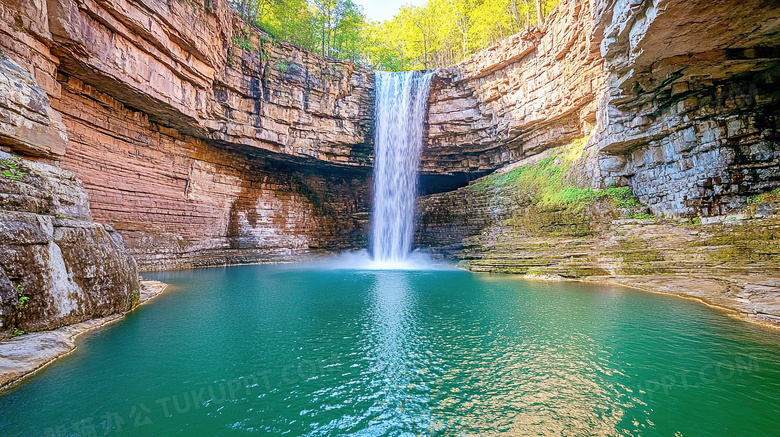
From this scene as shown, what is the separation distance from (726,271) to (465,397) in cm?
1021

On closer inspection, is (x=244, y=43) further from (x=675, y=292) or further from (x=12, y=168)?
(x=675, y=292)

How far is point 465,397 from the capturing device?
3363 mm

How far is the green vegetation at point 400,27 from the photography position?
949 inches

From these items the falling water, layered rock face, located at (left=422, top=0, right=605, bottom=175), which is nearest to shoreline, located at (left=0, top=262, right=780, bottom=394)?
layered rock face, located at (left=422, top=0, right=605, bottom=175)

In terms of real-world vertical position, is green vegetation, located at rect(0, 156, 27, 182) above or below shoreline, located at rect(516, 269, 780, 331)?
above

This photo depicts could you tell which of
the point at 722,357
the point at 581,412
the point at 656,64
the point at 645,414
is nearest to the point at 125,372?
the point at 581,412

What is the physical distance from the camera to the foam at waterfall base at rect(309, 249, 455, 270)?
18828 mm

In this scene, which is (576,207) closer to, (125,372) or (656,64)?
(656,64)

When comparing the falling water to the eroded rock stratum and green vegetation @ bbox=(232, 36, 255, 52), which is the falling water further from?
green vegetation @ bbox=(232, 36, 255, 52)

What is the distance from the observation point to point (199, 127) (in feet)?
54.9

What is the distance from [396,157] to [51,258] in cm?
1950

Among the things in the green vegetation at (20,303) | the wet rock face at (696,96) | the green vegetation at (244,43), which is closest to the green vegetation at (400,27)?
the green vegetation at (244,43)

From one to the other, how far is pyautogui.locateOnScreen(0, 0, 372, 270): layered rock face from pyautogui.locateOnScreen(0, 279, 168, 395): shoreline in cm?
427

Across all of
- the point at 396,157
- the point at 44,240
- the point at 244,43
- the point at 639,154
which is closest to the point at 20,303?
the point at 44,240
